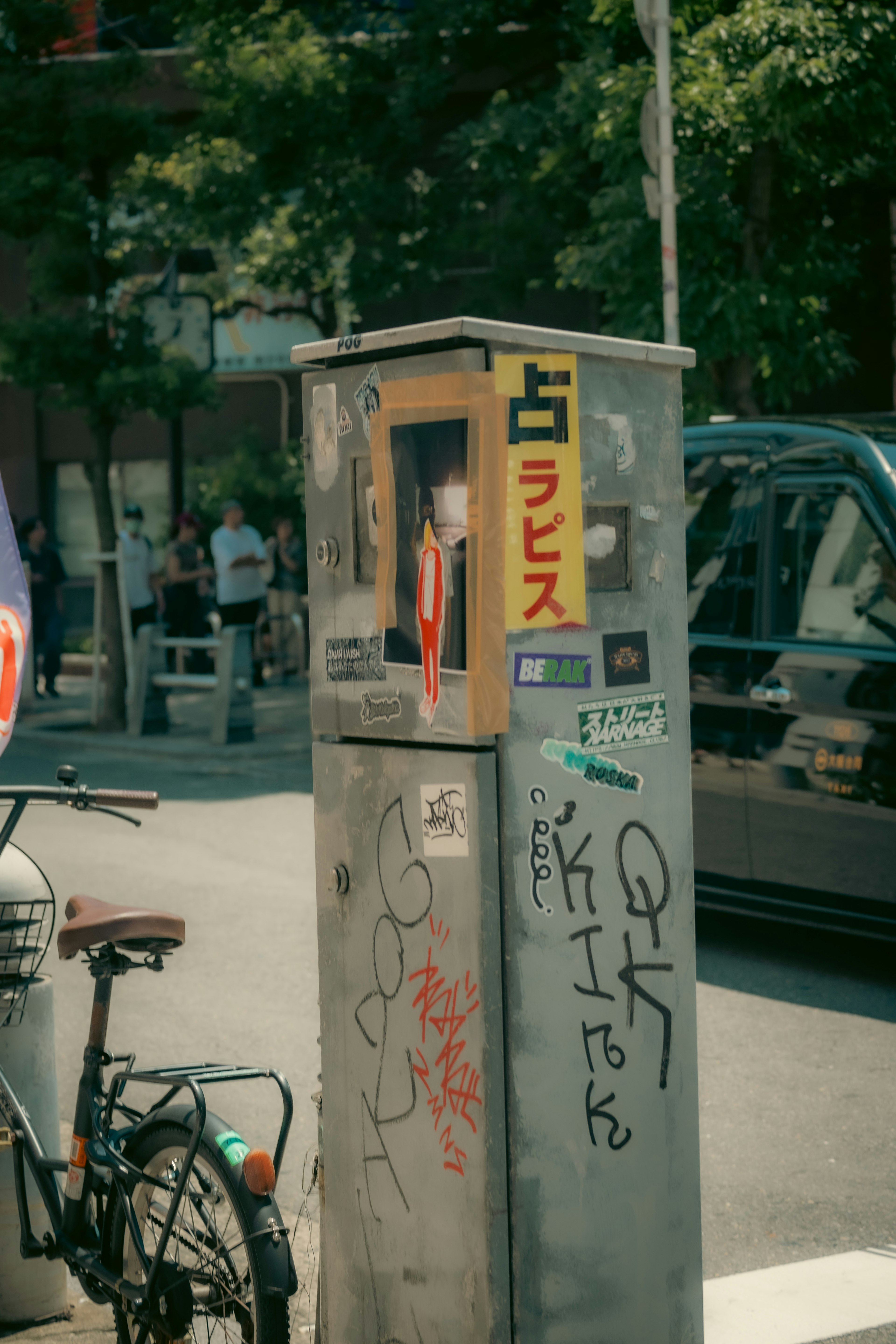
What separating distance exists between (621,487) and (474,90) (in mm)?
20302

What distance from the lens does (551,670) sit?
279 cm

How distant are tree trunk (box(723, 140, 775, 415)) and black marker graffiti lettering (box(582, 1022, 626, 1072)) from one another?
11.3 m

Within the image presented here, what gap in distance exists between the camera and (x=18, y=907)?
11.8ft

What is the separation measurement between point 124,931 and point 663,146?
942cm

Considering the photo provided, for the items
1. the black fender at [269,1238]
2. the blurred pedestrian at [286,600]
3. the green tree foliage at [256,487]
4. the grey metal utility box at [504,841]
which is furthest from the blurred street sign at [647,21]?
the green tree foliage at [256,487]

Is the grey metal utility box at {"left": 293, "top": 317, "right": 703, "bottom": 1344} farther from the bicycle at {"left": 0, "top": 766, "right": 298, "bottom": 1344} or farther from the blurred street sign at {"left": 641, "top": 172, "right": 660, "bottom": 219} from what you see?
the blurred street sign at {"left": 641, "top": 172, "right": 660, "bottom": 219}

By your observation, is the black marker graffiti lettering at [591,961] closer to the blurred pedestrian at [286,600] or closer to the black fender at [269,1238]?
the black fender at [269,1238]

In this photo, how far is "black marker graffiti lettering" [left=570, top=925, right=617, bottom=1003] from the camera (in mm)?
2805

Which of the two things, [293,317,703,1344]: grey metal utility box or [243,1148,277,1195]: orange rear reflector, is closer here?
[293,317,703,1344]: grey metal utility box

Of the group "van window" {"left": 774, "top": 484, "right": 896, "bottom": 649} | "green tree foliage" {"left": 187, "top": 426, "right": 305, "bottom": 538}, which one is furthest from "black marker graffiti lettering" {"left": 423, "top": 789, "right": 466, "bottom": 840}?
"green tree foliage" {"left": 187, "top": 426, "right": 305, "bottom": 538}

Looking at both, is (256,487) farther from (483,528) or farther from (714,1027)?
(483,528)

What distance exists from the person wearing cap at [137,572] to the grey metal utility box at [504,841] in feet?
41.1

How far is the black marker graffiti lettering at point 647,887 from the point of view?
2.88 metres

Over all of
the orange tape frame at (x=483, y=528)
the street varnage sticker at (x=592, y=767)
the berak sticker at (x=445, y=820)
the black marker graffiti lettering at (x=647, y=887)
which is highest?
the orange tape frame at (x=483, y=528)
